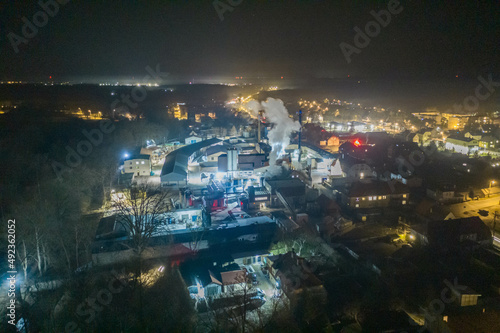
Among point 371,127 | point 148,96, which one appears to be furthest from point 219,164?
point 148,96

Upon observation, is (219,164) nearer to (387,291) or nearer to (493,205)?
(387,291)

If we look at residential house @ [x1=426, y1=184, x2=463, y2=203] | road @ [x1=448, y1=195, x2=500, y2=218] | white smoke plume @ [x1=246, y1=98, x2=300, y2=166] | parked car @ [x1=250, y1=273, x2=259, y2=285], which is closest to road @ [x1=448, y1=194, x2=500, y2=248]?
road @ [x1=448, y1=195, x2=500, y2=218]

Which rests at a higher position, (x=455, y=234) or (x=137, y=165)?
(x=137, y=165)

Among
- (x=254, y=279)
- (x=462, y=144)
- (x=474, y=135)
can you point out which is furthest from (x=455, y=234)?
(x=474, y=135)

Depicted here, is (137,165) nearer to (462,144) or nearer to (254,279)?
(254,279)

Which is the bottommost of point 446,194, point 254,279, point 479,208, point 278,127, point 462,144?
point 254,279

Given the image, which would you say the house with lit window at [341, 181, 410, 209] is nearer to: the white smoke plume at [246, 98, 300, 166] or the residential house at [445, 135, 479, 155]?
the white smoke plume at [246, 98, 300, 166]

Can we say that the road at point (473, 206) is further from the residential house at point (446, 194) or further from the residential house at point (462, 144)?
the residential house at point (462, 144)
